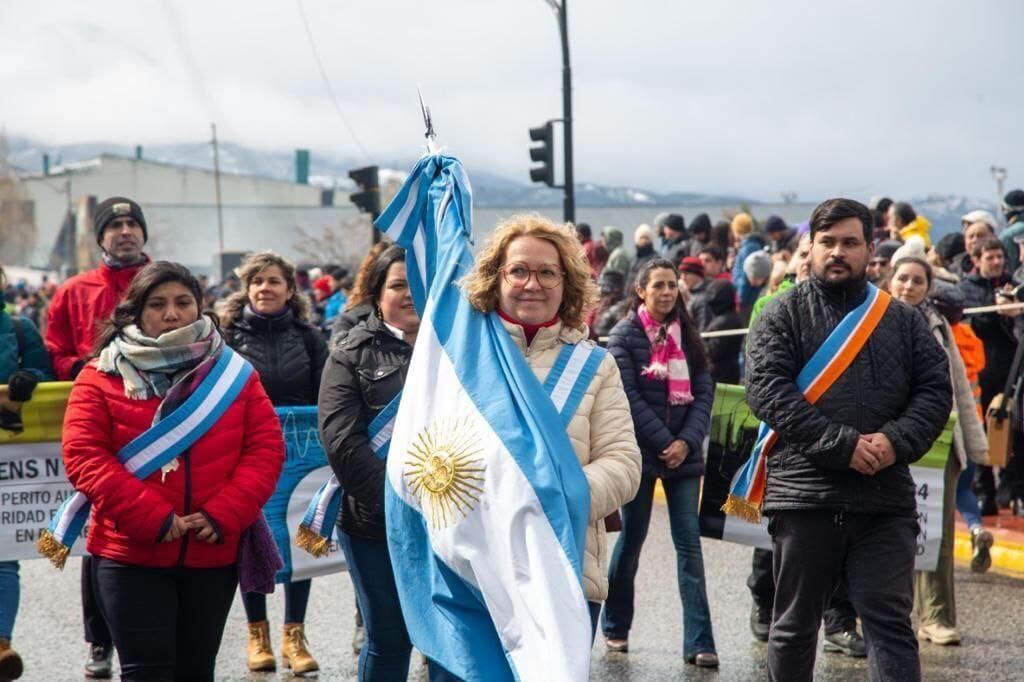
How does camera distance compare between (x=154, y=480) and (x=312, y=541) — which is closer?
(x=154, y=480)

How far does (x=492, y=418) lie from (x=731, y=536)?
369cm

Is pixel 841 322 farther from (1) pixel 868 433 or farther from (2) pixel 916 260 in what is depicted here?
(2) pixel 916 260

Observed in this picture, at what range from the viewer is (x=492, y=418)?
4.66m

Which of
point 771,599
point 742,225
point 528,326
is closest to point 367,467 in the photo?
point 528,326

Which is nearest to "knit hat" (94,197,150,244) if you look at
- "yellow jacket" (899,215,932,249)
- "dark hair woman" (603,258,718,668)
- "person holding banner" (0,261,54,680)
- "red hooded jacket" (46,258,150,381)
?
"red hooded jacket" (46,258,150,381)

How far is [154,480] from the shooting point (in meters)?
5.50

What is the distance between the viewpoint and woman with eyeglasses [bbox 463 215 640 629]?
4.82 m

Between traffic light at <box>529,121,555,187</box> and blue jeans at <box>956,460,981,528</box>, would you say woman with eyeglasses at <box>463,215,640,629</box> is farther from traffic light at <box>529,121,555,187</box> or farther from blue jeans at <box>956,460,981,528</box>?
traffic light at <box>529,121,555,187</box>

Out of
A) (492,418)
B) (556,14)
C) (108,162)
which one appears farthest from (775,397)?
(108,162)

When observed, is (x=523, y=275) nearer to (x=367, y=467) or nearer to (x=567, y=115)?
(x=367, y=467)

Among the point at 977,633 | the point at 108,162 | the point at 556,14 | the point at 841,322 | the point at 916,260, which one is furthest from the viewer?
the point at 108,162

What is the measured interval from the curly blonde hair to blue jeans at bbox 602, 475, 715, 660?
2.91m

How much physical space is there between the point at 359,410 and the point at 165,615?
100 centimetres

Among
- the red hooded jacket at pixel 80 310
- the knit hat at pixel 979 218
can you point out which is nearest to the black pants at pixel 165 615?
the red hooded jacket at pixel 80 310
